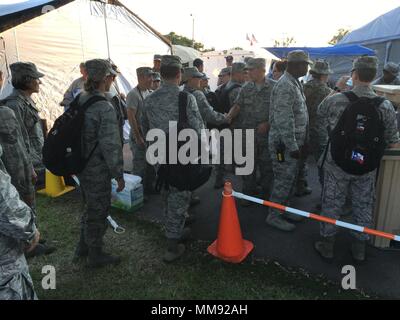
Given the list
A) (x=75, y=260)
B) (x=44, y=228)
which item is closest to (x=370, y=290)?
(x=75, y=260)

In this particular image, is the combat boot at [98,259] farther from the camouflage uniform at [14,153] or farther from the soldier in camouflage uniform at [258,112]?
the soldier in camouflage uniform at [258,112]

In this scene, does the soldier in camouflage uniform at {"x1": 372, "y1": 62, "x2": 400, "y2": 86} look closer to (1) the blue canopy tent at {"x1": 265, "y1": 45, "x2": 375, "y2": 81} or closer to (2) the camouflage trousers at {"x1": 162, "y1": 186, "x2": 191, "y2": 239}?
(2) the camouflage trousers at {"x1": 162, "y1": 186, "x2": 191, "y2": 239}

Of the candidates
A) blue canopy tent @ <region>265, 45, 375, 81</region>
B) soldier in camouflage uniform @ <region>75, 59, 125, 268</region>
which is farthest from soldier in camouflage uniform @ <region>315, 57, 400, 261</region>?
blue canopy tent @ <region>265, 45, 375, 81</region>

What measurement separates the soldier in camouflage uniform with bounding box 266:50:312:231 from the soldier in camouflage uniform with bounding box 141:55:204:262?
0.96 meters

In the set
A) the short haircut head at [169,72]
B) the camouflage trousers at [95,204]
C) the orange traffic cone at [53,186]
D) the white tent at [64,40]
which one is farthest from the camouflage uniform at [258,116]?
the white tent at [64,40]

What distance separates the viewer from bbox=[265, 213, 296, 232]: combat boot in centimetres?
405

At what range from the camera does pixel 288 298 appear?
9.54ft

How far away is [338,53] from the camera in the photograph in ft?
43.3

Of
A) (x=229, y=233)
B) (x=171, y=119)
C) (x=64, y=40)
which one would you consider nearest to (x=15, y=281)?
(x=171, y=119)

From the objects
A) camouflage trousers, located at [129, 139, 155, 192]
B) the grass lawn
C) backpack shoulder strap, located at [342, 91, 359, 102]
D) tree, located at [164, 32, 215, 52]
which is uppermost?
tree, located at [164, 32, 215, 52]

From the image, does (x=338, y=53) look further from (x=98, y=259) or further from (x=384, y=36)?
(x=98, y=259)

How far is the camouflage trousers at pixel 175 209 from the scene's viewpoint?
3.43 meters

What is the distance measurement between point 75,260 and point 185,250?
4.00 feet
